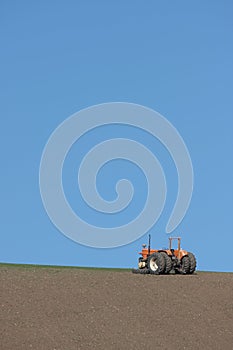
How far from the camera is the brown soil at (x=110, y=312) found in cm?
2461

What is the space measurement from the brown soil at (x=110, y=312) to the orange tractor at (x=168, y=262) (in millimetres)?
2820

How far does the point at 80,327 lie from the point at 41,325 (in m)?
1.30

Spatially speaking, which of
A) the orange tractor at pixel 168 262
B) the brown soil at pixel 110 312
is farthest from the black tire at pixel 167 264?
the brown soil at pixel 110 312

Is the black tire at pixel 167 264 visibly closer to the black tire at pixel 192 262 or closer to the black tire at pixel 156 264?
the black tire at pixel 156 264

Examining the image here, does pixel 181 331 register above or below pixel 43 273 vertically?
below

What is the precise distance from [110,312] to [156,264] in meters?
9.08

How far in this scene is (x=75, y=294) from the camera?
28.1 m

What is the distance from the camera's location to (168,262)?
35.5 meters

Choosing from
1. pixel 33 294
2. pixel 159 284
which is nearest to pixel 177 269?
pixel 159 284

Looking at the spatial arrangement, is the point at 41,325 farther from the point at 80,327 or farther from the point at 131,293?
the point at 131,293

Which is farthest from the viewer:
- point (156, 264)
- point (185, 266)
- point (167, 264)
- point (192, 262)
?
point (192, 262)

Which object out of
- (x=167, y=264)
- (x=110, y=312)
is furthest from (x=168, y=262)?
(x=110, y=312)

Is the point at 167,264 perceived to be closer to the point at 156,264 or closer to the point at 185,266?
the point at 156,264

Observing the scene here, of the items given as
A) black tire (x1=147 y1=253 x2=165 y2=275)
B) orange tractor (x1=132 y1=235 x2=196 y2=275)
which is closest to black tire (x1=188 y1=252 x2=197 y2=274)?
orange tractor (x1=132 y1=235 x2=196 y2=275)
